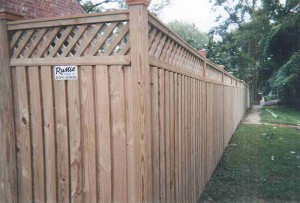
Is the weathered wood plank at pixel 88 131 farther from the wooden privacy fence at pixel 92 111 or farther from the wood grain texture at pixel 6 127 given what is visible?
the wood grain texture at pixel 6 127

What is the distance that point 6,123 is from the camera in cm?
303

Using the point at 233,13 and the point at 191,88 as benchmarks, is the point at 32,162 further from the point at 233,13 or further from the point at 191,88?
the point at 233,13

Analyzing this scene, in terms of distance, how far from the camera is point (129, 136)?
243cm

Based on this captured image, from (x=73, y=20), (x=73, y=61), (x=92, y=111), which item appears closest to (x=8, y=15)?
(x=73, y=20)

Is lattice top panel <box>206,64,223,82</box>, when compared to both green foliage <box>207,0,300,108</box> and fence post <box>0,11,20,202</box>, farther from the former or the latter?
green foliage <box>207,0,300,108</box>

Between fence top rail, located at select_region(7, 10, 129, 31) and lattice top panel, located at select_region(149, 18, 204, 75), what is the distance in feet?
1.05

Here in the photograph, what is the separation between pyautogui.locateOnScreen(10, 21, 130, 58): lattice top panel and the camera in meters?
2.46

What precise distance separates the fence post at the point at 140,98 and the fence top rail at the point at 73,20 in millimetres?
131

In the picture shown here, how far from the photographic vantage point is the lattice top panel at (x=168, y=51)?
2.66 meters

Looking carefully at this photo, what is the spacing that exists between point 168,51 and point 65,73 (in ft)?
3.77

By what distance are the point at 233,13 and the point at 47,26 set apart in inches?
1623

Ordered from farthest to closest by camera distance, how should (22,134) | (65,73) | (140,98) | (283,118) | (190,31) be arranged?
(190,31) → (283,118) → (22,134) → (65,73) → (140,98)

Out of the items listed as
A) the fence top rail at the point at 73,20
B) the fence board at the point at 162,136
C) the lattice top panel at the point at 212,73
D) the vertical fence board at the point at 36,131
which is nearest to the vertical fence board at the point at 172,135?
the fence board at the point at 162,136

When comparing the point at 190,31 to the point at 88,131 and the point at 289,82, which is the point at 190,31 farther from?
the point at 88,131
